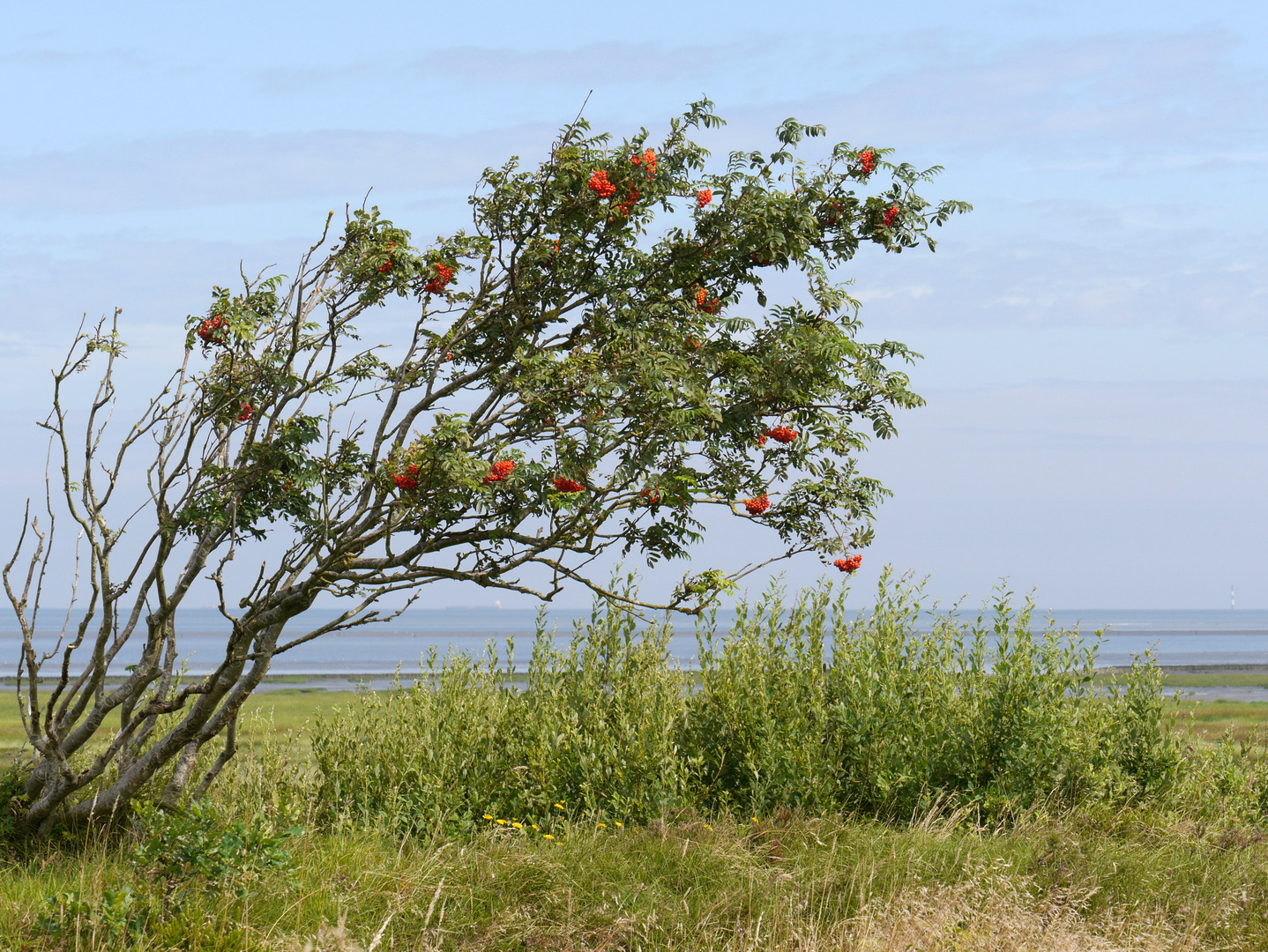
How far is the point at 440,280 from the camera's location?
23.8 ft

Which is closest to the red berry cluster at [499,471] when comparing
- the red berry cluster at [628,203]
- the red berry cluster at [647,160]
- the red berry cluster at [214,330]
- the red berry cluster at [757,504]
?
the red berry cluster at [757,504]

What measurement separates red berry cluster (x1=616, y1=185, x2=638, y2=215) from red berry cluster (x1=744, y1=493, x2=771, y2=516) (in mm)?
2148

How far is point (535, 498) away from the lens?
5.96 meters

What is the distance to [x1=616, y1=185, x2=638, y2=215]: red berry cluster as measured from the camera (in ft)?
22.3

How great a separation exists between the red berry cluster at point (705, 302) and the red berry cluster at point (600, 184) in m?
0.93

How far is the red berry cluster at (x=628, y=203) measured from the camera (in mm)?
6797

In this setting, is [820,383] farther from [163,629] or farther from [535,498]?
[163,629]

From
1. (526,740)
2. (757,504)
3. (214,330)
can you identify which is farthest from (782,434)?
(214,330)

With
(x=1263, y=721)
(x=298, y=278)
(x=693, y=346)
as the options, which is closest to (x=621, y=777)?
(x=693, y=346)

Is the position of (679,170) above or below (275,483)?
above

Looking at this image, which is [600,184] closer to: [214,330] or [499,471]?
[499,471]

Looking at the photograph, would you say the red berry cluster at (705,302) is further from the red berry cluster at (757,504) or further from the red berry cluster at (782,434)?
the red berry cluster at (757,504)

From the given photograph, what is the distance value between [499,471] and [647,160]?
248 cm

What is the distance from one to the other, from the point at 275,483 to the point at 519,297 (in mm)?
2146
